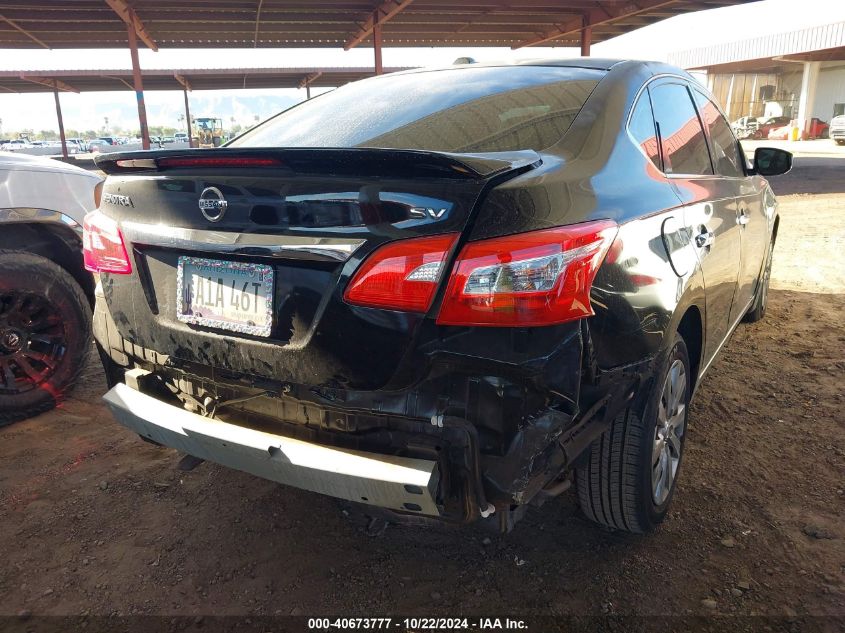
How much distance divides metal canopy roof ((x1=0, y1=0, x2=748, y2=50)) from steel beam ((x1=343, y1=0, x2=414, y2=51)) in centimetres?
2

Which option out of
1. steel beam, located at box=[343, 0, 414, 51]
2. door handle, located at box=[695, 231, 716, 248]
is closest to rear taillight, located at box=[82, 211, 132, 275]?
door handle, located at box=[695, 231, 716, 248]

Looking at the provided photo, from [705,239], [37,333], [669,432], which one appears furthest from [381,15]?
[669,432]

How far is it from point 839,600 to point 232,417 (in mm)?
2023

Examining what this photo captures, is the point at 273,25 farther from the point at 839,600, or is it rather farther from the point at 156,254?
the point at 839,600

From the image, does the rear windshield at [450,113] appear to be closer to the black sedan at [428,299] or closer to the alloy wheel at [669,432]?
the black sedan at [428,299]

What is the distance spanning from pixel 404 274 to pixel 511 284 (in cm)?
26

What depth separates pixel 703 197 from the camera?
100 inches

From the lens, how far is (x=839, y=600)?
79.3 inches

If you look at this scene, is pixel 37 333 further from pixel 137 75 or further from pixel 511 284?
pixel 137 75

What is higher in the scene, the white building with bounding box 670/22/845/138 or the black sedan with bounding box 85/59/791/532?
the white building with bounding box 670/22/845/138

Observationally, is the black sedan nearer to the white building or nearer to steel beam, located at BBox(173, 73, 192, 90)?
A: steel beam, located at BBox(173, 73, 192, 90)

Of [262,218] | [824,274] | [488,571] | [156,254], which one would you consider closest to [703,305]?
[488,571]

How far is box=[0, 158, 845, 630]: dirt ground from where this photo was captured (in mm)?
2061

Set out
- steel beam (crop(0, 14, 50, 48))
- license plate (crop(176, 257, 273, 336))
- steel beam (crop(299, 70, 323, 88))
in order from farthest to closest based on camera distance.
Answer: steel beam (crop(299, 70, 323, 88)), steel beam (crop(0, 14, 50, 48)), license plate (crop(176, 257, 273, 336))
